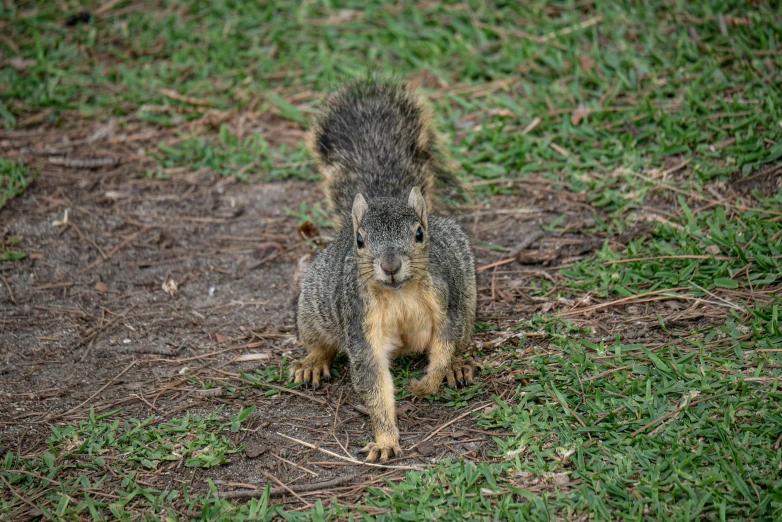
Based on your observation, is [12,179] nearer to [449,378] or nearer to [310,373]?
[310,373]

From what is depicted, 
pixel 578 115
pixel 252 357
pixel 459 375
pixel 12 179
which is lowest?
pixel 252 357

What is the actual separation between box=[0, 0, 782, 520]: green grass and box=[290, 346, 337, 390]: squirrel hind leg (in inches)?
4.7

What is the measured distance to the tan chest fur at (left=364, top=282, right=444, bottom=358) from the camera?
3109 mm

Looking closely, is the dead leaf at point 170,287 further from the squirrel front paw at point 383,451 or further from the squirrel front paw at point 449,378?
the squirrel front paw at point 383,451

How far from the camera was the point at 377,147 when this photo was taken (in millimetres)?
3895

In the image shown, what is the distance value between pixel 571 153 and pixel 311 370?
87.2 inches

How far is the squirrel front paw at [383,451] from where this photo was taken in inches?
119

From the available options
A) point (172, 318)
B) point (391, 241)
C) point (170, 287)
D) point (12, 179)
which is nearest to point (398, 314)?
point (391, 241)

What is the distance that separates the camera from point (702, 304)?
3.50m

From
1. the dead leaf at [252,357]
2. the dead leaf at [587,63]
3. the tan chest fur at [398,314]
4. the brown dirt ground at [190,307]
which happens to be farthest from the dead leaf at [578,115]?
the dead leaf at [252,357]

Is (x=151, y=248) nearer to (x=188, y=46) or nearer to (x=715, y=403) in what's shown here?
(x=188, y=46)

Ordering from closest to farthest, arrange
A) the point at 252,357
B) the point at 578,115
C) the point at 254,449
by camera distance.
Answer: the point at 254,449, the point at 252,357, the point at 578,115

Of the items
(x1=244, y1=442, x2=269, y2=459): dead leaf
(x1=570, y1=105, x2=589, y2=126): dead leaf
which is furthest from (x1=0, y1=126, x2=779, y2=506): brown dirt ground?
(x1=570, y1=105, x2=589, y2=126): dead leaf

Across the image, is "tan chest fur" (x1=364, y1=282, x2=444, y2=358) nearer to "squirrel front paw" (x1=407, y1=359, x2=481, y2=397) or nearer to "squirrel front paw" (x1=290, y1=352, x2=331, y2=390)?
"squirrel front paw" (x1=407, y1=359, x2=481, y2=397)
